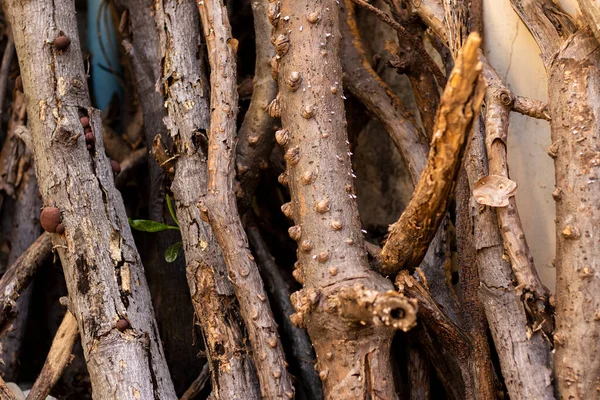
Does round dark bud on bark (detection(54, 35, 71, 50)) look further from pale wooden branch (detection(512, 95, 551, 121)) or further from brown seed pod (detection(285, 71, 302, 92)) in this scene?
pale wooden branch (detection(512, 95, 551, 121))

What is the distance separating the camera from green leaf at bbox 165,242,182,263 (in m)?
1.28

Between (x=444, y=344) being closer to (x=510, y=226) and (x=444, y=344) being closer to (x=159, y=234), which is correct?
(x=510, y=226)

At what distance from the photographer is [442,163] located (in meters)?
0.75

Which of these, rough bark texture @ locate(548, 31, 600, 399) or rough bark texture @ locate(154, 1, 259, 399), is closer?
rough bark texture @ locate(548, 31, 600, 399)

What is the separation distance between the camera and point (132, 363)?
3.37ft

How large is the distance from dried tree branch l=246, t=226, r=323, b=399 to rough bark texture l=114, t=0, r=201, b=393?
190 millimetres

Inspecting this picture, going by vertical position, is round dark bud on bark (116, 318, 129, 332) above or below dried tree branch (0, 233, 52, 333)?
below

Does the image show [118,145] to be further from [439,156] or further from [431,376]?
[439,156]

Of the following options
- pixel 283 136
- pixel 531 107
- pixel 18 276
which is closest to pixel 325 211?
pixel 283 136

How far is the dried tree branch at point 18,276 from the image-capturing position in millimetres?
1276

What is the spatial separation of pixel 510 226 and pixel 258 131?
0.51 metres

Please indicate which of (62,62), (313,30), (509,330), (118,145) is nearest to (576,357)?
(509,330)

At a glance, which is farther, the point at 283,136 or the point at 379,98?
the point at 379,98

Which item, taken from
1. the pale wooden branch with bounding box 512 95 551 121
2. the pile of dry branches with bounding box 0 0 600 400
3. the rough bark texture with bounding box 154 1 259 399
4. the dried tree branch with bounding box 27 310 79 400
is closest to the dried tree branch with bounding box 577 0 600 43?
the pile of dry branches with bounding box 0 0 600 400
